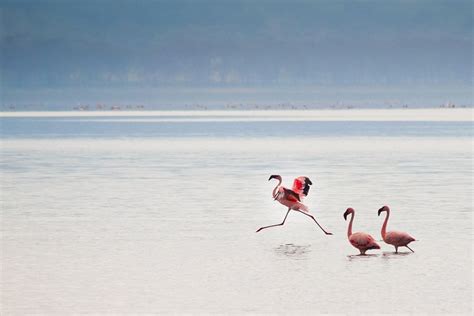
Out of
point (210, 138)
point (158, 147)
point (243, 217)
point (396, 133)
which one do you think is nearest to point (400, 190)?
point (243, 217)

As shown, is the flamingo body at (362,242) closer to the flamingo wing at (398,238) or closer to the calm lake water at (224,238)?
the calm lake water at (224,238)

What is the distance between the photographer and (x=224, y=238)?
514 inches

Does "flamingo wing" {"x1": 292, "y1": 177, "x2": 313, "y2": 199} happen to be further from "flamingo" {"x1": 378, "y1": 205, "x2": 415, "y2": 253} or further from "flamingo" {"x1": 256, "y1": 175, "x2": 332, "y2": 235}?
"flamingo" {"x1": 378, "y1": 205, "x2": 415, "y2": 253}

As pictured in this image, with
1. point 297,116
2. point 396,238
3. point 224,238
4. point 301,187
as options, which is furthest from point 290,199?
point 297,116

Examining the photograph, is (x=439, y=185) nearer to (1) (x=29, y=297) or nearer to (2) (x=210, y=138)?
(1) (x=29, y=297)

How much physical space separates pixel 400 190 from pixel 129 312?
9282mm

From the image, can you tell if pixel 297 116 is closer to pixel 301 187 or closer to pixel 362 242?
pixel 301 187

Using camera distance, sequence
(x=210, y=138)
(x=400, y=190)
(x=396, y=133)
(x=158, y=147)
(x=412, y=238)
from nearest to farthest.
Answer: (x=412, y=238) < (x=400, y=190) < (x=158, y=147) < (x=210, y=138) < (x=396, y=133)

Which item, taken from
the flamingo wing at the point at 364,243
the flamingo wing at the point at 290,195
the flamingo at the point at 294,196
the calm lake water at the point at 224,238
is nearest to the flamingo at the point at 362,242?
the flamingo wing at the point at 364,243

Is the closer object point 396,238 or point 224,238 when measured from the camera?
point 396,238

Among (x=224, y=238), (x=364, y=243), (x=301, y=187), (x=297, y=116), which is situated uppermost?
(x=301, y=187)

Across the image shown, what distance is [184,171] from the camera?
22.4 meters

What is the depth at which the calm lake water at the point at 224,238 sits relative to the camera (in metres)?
9.85

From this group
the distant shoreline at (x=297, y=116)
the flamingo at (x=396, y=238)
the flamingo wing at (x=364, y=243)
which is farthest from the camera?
the distant shoreline at (x=297, y=116)
